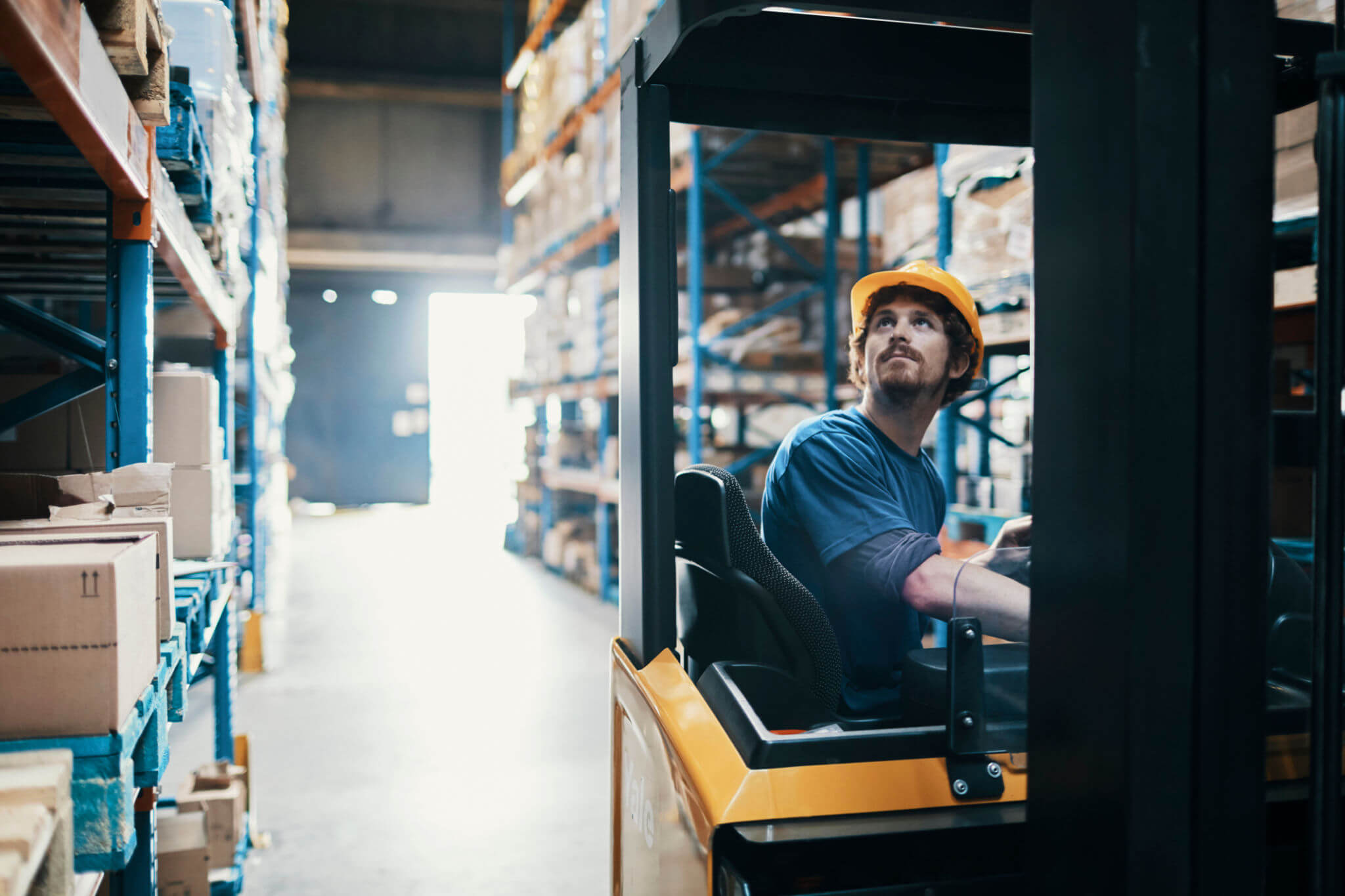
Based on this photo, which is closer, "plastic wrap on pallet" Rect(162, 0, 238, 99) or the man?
the man

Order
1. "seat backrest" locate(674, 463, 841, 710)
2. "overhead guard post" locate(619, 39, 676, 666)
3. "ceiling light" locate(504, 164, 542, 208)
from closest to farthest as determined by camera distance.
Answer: "overhead guard post" locate(619, 39, 676, 666) < "seat backrest" locate(674, 463, 841, 710) < "ceiling light" locate(504, 164, 542, 208)

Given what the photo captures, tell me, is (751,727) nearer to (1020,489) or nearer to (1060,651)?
(1060,651)

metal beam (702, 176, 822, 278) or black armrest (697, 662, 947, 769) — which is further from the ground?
metal beam (702, 176, 822, 278)

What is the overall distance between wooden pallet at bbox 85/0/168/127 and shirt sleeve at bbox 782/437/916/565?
59.2 inches

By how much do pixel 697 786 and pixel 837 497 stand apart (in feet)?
2.61

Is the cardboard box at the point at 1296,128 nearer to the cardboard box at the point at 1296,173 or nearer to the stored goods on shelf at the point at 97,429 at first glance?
the cardboard box at the point at 1296,173

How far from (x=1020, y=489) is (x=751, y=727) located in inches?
149

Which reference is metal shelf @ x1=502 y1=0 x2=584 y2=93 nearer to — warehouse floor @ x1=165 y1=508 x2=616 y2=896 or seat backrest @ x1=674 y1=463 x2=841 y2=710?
warehouse floor @ x1=165 y1=508 x2=616 y2=896

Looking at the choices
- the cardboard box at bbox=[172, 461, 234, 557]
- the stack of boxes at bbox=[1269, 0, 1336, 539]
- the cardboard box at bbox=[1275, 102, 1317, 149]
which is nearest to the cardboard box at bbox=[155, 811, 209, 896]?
the cardboard box at bbox=[172, 461, 234, 557]

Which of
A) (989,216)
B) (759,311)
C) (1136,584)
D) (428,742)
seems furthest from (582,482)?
(1136,584)

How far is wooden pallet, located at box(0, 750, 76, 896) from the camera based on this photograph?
3.21 ft

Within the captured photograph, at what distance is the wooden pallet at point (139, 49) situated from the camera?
161 cm

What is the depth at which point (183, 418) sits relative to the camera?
297 cm

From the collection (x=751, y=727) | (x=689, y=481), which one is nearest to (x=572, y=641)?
(x=689, y=481)
